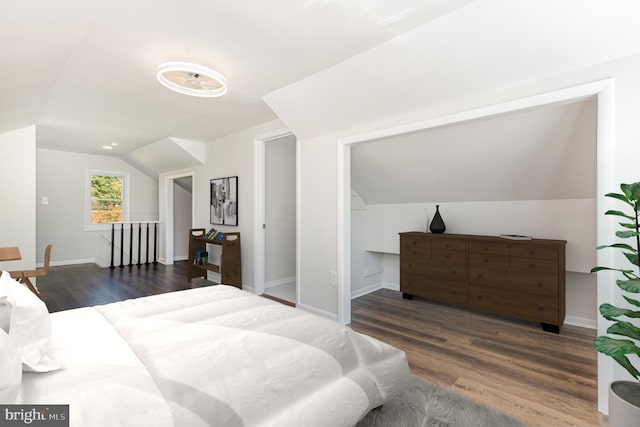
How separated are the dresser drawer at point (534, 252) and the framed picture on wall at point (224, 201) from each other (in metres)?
3.62

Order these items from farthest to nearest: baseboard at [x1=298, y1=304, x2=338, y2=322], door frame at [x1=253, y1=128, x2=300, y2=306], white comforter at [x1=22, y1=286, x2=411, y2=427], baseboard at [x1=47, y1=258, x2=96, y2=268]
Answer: baseboard at [x1=47, y1=258, x2=96, y2=268] → door frame at [x1=253, y1=128, x2=300, y2=306] → baseboard at [x1=298, y1=304, x2=338, y2=322] → white comforter at [x1=22, y1=286, x2=411, y2=427]

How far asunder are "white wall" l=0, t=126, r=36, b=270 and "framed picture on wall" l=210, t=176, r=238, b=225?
237 cm

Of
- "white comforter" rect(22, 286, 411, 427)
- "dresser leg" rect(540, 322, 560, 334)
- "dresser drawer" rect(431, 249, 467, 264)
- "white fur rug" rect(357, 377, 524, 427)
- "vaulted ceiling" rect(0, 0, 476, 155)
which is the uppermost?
"vaulted ceiling" rect(0, 0, 476, 155)

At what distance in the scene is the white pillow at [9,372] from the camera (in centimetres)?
87

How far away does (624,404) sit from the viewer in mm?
1337

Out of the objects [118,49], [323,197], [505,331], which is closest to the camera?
[118,49]

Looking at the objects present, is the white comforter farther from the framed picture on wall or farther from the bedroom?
the framed picture on wall

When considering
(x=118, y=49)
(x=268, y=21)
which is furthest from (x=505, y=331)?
(x=118, y=49)

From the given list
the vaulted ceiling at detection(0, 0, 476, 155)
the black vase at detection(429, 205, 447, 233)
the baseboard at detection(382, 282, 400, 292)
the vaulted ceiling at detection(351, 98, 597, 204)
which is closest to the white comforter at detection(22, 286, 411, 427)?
the vaulted ceiling at detection(0, 0, 476, 155)

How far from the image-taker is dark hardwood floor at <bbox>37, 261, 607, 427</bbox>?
1819 mm

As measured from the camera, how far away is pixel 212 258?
551 cm

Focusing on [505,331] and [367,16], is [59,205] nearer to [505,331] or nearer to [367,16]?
[367,16]

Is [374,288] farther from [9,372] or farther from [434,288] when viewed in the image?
[9,372]

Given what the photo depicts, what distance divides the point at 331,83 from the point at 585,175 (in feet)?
7.83
